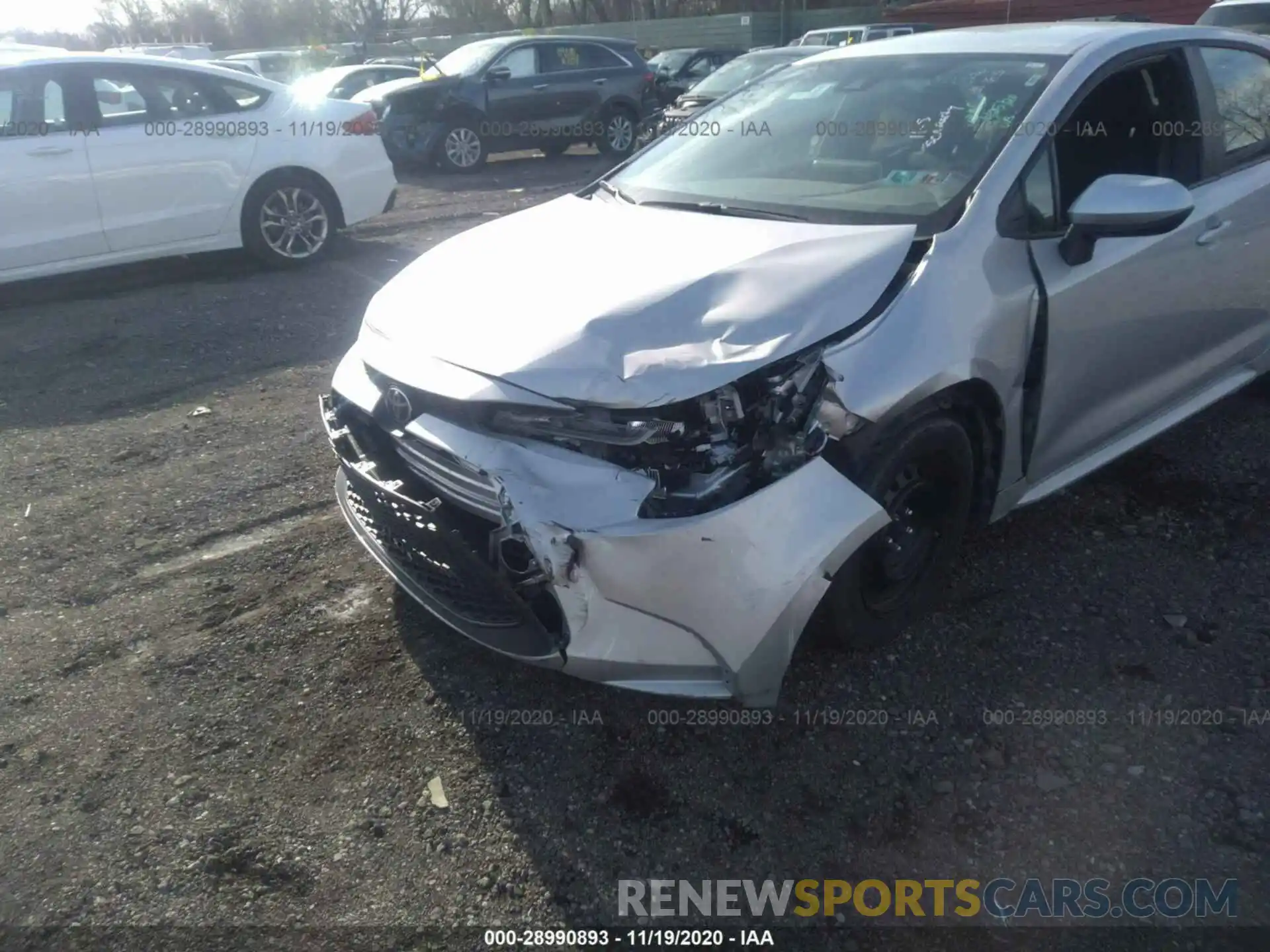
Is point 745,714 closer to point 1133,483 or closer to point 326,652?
point 326,652

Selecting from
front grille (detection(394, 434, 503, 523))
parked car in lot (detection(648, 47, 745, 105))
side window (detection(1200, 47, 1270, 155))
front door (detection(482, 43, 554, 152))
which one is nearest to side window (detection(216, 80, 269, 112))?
front door (detection(482, 43, 554, 152))

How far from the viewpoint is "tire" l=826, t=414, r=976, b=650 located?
2.65 metres

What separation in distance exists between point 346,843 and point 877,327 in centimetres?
184

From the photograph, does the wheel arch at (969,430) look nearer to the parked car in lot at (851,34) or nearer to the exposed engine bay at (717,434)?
the exposed engine bay at (717,434)

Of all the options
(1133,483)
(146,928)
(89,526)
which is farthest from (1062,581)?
(89,526)

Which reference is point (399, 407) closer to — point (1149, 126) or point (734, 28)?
point (1149, 126)

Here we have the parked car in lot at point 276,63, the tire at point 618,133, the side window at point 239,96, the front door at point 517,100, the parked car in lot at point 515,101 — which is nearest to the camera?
the side window at point 239,96

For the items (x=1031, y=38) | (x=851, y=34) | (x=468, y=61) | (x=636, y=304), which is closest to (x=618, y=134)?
(x=468, y=61)

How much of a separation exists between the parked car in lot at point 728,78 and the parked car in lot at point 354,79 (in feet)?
19.4

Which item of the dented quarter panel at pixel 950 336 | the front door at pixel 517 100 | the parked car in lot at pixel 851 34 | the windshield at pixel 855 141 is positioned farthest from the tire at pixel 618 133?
the dented quarter panel at pixel 950 336

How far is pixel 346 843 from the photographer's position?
8.04ft

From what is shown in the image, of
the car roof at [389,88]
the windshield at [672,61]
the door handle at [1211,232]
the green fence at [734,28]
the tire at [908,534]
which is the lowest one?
the tire at [908,534]
